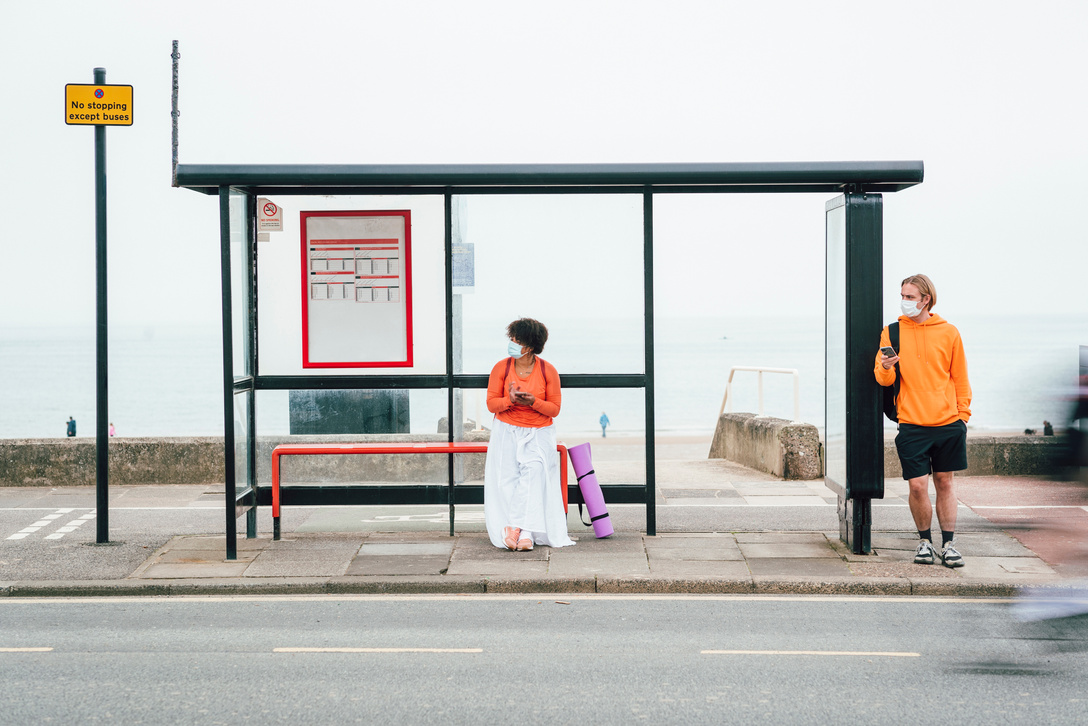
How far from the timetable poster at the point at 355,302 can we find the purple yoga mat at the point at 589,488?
61.8 inches

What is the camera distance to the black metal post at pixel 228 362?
23.9 feet

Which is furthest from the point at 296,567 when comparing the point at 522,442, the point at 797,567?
the point at 797,567

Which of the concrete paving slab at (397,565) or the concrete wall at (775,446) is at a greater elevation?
the concrete wall at (775,446)

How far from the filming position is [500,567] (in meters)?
7.14

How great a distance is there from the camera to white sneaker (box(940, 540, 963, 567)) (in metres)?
6.96

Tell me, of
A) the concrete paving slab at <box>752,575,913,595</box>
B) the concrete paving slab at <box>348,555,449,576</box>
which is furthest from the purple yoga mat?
the concrete paving slab at <box>752,575,913,595</box>

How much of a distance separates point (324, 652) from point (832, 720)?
2609 millimetres

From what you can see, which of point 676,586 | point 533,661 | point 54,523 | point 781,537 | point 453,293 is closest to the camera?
point 533,661

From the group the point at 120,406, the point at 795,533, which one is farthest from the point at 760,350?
the point at 795,533

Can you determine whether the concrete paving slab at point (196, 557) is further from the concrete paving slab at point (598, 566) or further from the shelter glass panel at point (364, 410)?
the concrete paving slab at point (598, 566)

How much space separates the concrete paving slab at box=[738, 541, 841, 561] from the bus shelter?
0.69ft

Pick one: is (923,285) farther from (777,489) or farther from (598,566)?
(777,489)

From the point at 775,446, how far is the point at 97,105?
25.3ft

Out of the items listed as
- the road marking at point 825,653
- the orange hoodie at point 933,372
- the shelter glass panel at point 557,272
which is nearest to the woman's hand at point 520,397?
the shelter glass panel at point 557,272
